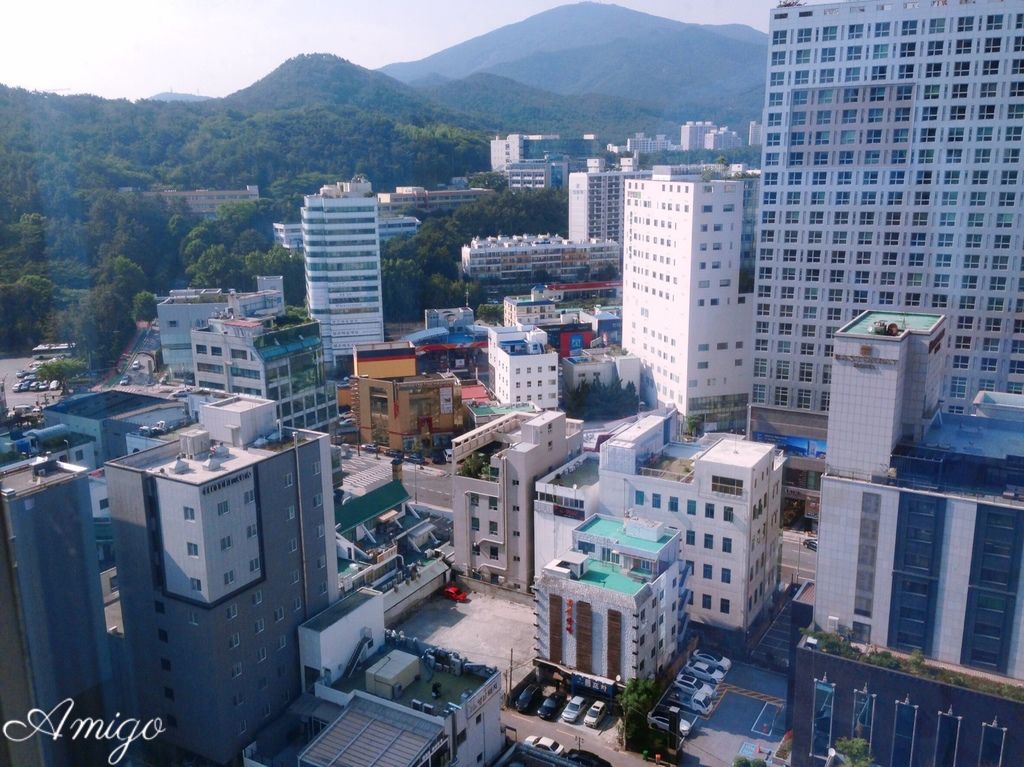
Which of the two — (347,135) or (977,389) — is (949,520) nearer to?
(977,389)

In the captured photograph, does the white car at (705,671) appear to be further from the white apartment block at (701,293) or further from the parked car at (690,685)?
the white apartment block at (701,293)

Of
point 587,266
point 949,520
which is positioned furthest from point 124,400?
point 587,266

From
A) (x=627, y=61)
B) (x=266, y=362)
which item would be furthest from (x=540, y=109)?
(x=266, y=362)

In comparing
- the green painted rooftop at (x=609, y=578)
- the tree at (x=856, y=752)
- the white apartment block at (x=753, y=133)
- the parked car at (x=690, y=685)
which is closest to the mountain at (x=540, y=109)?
the white apartment block at (x=753, y=133)

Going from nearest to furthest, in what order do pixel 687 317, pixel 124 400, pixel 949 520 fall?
1. pixel 949 520
2. pixel 124 400
3. pixel 687 317

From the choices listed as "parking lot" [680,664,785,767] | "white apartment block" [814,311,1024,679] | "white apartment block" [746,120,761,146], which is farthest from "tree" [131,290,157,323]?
"white apartment block" [746,120,761,146]

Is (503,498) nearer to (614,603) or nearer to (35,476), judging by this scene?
(614,603)
